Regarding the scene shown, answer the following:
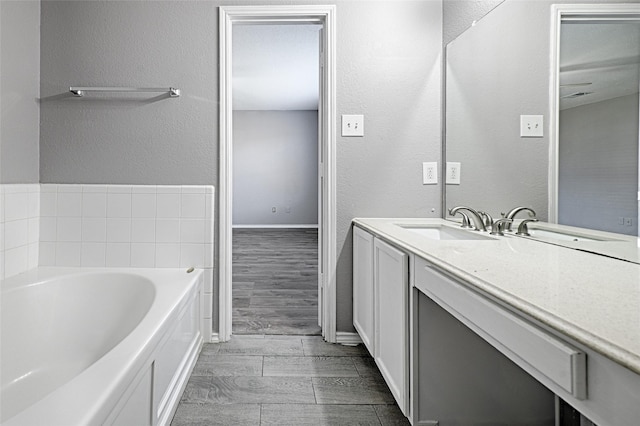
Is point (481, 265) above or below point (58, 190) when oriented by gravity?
below

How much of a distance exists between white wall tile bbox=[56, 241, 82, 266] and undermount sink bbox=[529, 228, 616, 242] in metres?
2.39

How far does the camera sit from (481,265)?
3.46 ft

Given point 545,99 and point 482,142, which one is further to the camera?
point 482,142

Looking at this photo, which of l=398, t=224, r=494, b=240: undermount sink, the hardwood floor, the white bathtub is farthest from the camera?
the hardwood floor

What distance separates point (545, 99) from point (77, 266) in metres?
2.52

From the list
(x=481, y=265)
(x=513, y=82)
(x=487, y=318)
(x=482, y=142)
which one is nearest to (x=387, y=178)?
(x=482, y=142)

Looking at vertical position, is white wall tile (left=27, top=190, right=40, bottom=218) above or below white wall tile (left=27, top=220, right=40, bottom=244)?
above

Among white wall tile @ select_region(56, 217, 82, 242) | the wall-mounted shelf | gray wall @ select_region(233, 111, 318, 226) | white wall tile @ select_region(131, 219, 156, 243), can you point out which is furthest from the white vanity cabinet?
gray wall @ select_region(233, 111, 318, 226)

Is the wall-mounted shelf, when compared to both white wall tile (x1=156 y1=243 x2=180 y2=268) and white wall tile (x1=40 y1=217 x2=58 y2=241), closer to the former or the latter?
white wall tile (x1=40 y1=217 x2=58 y2=241)

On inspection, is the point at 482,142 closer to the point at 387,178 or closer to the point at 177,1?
the point at 387,178

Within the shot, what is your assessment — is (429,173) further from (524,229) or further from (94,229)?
(94,229)

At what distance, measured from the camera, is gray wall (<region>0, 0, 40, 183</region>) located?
2039 millimetres

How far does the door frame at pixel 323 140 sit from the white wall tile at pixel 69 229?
828mm

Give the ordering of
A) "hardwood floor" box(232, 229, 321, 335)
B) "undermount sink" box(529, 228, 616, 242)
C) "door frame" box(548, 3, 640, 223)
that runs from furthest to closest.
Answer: "hardwood floor" box(232, 229, 321, 335) < "door frame" box(548, 3, 640, 223) < "undermount sink" box(529, 228, 616, 242)
